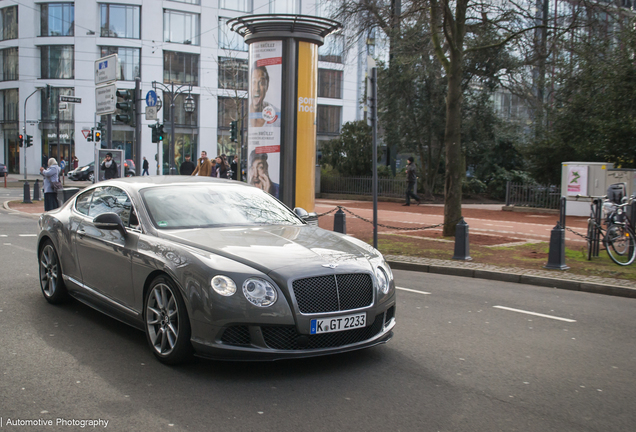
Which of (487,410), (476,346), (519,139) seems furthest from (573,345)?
(519,139)

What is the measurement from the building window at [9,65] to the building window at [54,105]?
3354 millimetres

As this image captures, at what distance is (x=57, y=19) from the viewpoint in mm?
53406

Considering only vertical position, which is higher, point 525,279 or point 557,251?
point 557,251

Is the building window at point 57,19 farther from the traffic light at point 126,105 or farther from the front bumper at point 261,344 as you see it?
the front bumper at point 261,344

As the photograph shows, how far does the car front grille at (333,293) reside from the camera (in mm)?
4434

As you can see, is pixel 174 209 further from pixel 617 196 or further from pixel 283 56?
pixel 283 56

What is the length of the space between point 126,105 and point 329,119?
42.6 m

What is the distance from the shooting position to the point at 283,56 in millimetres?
14891

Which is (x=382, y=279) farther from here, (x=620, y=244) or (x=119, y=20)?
(x=119, y=20)

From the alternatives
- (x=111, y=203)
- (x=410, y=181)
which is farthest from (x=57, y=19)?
(x=111, y=203)

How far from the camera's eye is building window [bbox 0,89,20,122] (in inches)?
2187

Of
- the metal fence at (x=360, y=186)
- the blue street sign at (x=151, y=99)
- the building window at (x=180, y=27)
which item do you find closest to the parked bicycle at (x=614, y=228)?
the blue street sign at (x=151, y=99)

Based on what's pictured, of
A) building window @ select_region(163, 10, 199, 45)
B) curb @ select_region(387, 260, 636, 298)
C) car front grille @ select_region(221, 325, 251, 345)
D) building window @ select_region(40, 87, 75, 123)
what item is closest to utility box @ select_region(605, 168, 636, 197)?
curb @ select_region(387, 260, 636, 298)

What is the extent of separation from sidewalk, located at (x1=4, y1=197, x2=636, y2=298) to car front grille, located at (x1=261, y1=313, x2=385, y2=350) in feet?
17.5
